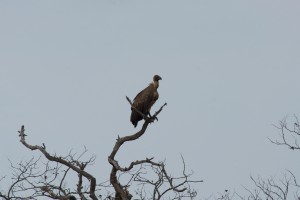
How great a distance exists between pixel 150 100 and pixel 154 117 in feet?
2.97

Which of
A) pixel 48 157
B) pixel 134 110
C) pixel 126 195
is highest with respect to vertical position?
pixel 134 110

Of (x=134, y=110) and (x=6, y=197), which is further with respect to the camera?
(x=134, y=110)

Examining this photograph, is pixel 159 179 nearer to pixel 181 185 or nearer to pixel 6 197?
pixel 181 185

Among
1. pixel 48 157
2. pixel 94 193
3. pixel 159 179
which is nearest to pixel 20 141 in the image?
pixel 48 157

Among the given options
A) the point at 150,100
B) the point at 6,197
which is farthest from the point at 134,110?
the point at 6,197

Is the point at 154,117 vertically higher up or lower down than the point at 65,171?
higher up

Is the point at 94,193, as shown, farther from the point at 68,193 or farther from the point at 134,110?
the point at 134,110

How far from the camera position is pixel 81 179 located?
35.3 feet

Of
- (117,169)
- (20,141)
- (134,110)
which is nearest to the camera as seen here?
(117,169)

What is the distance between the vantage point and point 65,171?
10.7m

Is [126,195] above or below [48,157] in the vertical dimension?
below

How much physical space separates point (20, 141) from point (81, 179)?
1272 millimetres

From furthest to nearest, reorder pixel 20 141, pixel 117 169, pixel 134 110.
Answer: pixel 134 110 → pixel 20 141 → pixel 117 169

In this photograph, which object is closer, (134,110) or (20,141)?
(20,141)
